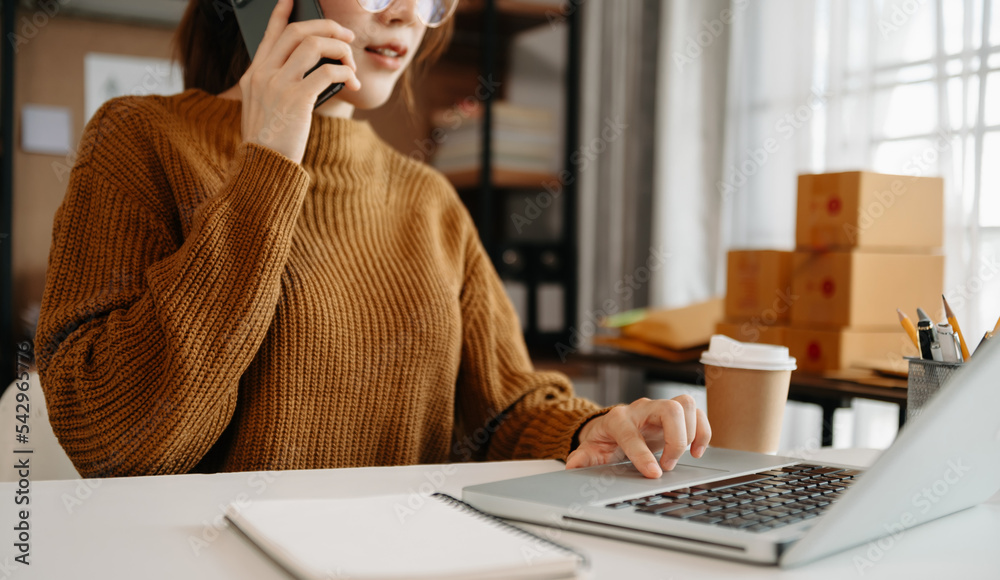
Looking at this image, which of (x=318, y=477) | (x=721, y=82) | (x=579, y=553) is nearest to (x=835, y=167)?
(x=721, y=82)

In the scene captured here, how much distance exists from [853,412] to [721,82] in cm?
97

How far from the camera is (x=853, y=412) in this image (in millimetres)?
1918

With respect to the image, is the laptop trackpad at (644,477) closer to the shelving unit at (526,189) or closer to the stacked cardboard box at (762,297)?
the stacked cardboard box at (762,297)

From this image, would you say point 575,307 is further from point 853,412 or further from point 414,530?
point 414,530

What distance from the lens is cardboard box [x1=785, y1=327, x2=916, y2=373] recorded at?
1534 millimetres

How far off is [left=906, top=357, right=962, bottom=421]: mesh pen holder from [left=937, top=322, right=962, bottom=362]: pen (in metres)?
0.02

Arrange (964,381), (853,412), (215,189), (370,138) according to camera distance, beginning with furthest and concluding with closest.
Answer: (853,412)
(370,138)
(215,189)
(964,381)

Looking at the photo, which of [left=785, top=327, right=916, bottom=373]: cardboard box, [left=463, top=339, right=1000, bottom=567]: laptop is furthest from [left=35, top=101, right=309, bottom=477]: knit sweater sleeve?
[left=785, top=327, right=916, bottom=373]: cardboard box

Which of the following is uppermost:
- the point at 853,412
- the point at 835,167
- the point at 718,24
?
the point at 718,24

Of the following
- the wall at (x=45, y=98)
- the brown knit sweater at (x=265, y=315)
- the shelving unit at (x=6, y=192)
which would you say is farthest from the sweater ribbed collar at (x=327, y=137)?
the shelving unit at (x=6, y=192)

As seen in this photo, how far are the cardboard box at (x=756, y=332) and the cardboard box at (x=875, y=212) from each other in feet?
0.58

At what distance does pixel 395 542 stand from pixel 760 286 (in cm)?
141

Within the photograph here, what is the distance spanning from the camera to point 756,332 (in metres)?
1.70

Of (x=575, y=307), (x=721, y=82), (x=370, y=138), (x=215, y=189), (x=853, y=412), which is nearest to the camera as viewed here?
(x=215, y=189)
